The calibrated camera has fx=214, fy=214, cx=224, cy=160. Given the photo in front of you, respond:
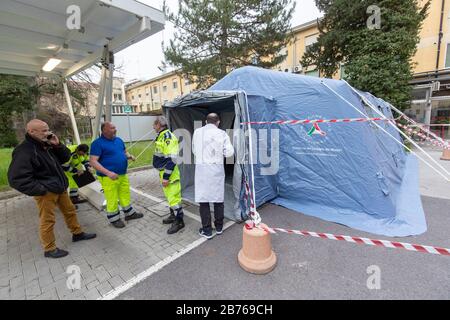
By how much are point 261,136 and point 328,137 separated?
1.23 metres

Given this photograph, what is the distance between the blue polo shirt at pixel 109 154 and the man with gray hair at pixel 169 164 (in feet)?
1.95

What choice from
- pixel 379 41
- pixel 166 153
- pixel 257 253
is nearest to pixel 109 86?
pixel 166 153

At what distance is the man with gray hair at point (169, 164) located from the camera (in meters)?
3.25

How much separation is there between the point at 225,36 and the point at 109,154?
10.3m

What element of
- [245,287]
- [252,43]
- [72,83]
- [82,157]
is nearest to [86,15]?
[82,157]

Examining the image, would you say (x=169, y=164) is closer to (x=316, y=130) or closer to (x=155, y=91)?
(x=316, y=130)

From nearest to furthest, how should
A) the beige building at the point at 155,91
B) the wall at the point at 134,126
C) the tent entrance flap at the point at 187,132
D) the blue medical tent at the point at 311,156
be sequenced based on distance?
the blue medical tent at the point at 311,156, the tent entrance flap at the point at 187,132, the wall at the point at 134,126, the beige building at the point at 155,91

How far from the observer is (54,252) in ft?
9.51

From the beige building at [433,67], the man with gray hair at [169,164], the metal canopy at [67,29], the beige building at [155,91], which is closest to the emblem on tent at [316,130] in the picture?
the man with gray hair at [169,164]

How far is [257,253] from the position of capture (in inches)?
98.7

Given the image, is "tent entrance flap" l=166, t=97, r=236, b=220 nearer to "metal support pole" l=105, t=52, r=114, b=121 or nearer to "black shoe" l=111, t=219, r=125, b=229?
"metal support pole" l=105, t=52, r=114, b=121

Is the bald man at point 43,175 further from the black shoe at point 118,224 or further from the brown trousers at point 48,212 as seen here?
the black shoe at point 118,224

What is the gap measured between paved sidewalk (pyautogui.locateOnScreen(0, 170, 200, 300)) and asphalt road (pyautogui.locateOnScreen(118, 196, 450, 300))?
36 centimetres

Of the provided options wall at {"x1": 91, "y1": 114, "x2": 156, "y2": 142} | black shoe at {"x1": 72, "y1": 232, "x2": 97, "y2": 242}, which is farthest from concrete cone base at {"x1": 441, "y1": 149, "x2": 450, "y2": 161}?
wall at {"x1": 91, "y1": 114, "x2": 156, "y2": 142}
